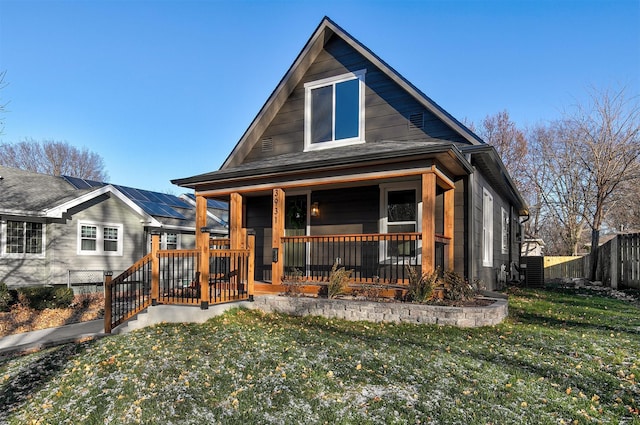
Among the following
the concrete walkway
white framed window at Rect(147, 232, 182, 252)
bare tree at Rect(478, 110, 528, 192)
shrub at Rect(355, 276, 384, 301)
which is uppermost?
bare tree at Rect(478, 110, 528, 192)

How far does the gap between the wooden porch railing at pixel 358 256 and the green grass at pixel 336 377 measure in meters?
2.08

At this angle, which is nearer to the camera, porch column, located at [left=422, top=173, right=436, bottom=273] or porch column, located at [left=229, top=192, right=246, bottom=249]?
porch column, located at [left=422, top=173, right=436, bottom=273]

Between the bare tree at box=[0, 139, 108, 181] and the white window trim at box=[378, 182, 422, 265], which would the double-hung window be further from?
the bare tree at box=[0, 139, 108, 181]

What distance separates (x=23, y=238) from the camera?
42.4 ft

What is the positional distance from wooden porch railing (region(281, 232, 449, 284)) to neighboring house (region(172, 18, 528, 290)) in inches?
1.2

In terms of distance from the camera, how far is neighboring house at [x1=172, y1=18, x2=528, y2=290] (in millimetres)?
7840

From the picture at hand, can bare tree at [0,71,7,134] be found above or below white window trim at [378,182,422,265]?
above

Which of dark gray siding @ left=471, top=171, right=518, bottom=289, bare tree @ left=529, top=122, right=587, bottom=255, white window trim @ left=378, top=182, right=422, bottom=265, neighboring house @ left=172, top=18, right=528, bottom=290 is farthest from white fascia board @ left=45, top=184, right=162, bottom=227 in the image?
bare tree @ left=529, top=122, right=587, bottom=255

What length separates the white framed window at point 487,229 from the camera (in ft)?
32.7

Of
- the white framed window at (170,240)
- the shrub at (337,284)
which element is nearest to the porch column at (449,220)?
the shrub at (337,284)

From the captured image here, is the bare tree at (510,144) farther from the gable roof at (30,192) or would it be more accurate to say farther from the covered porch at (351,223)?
the gable roof at (30,192)

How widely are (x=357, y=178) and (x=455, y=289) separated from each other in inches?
105

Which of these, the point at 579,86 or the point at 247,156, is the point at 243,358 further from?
the point at 579,86

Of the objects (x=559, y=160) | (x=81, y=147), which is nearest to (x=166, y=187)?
(x=81, y=147)
